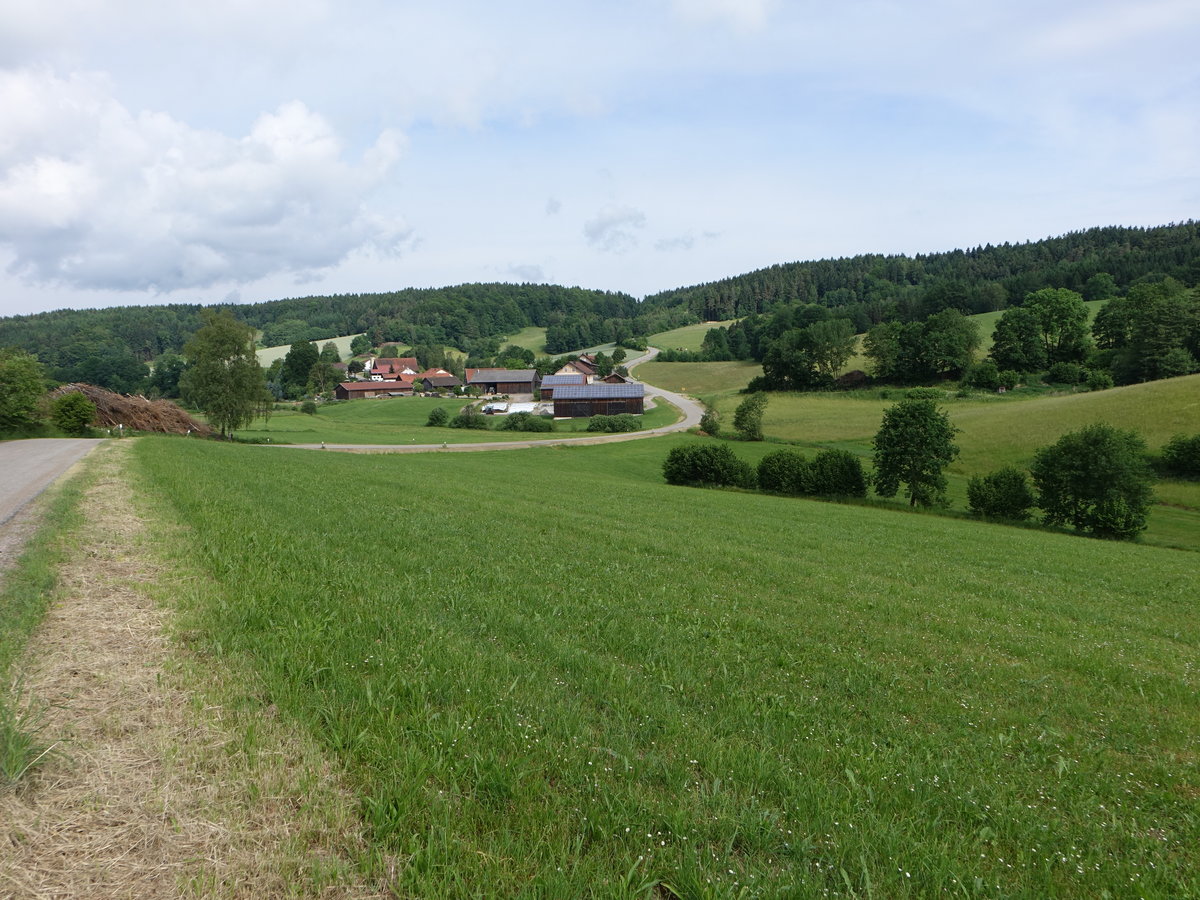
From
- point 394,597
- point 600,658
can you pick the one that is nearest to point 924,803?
point 600,658

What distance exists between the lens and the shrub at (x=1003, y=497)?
3734 centimetres

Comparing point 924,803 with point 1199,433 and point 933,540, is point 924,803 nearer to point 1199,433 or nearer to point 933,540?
point 933,540

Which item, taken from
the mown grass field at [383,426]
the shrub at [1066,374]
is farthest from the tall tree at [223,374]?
the shrub at [1066,374]

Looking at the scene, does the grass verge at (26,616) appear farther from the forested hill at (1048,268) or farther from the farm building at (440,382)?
the forested hill at (1048,268)

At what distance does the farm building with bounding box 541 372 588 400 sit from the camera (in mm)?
115562

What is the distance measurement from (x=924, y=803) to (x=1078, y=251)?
8534 inches

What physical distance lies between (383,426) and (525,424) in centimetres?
1948

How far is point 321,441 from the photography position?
61219mm

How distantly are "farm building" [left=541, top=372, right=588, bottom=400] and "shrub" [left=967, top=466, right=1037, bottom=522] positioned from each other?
7697cm

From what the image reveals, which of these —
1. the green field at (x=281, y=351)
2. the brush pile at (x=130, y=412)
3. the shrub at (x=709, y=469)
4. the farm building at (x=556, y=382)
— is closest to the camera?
the shrub at (x=709, y=469)

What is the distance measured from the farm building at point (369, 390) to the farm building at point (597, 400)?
51203mm

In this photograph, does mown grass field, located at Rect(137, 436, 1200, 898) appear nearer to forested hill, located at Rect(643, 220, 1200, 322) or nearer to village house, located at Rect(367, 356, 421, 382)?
village house, located at Rect(367, 356, 421, 382)

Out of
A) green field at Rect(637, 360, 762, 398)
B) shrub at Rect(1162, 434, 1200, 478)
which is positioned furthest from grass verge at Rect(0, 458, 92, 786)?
green field at Rect(637, 360, 762, 398)

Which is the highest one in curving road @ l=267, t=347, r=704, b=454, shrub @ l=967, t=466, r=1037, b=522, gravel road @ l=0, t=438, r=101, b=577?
gravel road @ l=0, t=438, r=101, b=577
